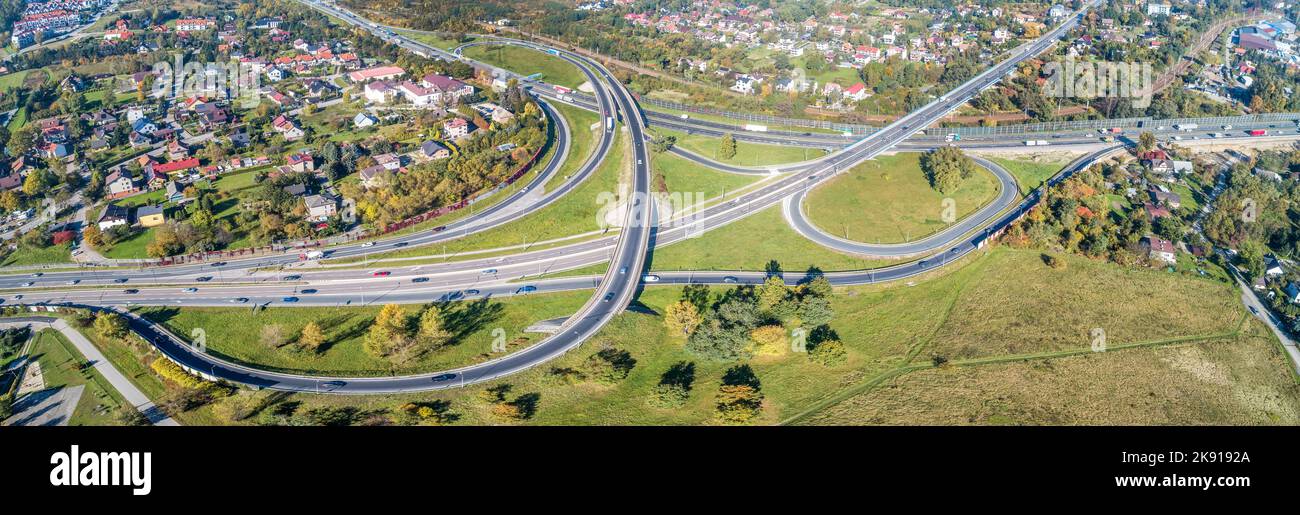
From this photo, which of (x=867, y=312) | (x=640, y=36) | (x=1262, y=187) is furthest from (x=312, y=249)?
(x=1262, y=187)

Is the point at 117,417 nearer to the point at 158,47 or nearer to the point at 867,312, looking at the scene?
the point at 867,312

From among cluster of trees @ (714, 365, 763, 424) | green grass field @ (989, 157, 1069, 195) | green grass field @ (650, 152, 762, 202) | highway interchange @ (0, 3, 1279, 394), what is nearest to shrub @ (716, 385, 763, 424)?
cluster of trees @ (714, 365, 763, 424)

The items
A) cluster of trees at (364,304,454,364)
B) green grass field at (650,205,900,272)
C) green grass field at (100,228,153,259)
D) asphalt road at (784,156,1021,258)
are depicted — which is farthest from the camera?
green grass field at (100,228,153,259)

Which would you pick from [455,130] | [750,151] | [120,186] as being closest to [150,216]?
[120,186]

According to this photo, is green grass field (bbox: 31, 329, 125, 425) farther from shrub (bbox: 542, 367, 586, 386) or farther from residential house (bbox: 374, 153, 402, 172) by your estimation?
residential house (bbox: 374, 153, 402, 172)

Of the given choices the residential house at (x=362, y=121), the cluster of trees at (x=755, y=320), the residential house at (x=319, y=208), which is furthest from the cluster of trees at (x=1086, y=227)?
the residential house at (x=362, y=121)

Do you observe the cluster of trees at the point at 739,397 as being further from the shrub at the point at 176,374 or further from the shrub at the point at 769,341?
the shrub at the point at 176,374
